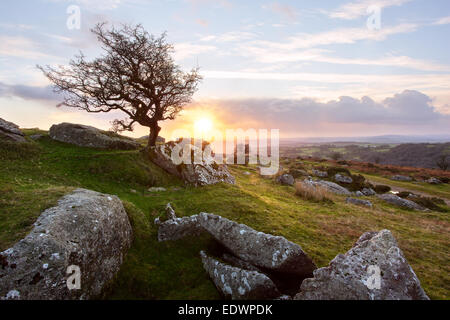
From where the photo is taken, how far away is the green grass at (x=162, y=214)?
291 inches

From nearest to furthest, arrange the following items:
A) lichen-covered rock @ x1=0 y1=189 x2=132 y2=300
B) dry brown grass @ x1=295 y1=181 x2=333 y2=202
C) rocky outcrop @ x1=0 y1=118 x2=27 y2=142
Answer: lichen-covered rock @ x1=0 y1=189 x2=132 y2=300 → rocky outcrop @ x1=0 y1=118 x2=27 y2=142 → dry brown grass @ x1=295 y1=181 x2=333 y2=202

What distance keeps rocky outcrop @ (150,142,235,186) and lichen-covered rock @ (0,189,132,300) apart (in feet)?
33.1

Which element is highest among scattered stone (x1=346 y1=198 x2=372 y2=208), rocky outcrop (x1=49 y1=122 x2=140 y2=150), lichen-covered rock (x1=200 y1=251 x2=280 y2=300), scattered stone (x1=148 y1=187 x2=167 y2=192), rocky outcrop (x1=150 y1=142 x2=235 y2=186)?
rocky outcrop (x1=49 y1=122 x2=140 y2=150)

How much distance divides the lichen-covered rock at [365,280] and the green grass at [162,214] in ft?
8.22

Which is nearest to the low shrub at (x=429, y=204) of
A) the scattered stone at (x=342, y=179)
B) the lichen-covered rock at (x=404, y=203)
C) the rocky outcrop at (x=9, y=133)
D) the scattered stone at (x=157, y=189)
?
the lichen-covered rock at (x=404, y=203)

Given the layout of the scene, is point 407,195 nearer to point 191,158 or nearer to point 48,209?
point 191,158

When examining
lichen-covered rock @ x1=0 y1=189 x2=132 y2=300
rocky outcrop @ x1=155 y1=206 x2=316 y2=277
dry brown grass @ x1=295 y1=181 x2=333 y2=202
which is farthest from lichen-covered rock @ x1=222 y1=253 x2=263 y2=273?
dry brown grass @ x1=295 y1=181 x2=333 y2=202

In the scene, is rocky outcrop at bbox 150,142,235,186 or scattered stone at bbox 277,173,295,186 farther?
scattered stone at bbox 277,173,295,186

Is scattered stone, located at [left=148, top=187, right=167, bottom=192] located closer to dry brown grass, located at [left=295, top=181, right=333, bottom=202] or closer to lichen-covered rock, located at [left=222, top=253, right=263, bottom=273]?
lichen-covered rock, located at [left=222, top=253, right=263, bottom=273]

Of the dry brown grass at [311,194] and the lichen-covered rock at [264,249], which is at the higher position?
the lichen-covered rock at [264,249]

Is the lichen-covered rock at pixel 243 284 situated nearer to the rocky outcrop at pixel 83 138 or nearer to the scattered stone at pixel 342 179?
the rocky outcrop at pixel 83 138

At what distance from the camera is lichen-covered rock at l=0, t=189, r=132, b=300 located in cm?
536

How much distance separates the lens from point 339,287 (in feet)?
18.7
